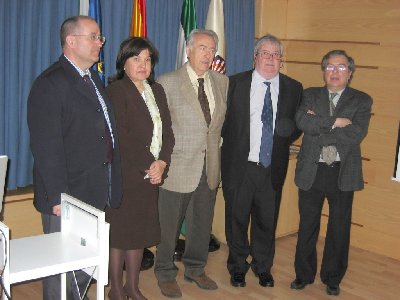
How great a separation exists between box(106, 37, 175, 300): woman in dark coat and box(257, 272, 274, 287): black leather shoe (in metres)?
0.95

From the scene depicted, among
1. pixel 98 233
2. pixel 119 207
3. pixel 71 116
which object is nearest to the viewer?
pixel 98 233

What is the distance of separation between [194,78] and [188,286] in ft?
4.68

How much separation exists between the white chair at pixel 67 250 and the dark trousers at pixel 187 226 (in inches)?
42.7

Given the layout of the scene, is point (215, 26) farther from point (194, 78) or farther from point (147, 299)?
point (147, 299)

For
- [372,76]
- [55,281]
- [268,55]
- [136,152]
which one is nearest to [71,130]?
[136,152]

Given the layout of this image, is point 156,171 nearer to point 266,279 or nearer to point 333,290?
point 266,279

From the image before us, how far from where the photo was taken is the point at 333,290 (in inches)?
145

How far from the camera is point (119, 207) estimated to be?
3033 millimetres

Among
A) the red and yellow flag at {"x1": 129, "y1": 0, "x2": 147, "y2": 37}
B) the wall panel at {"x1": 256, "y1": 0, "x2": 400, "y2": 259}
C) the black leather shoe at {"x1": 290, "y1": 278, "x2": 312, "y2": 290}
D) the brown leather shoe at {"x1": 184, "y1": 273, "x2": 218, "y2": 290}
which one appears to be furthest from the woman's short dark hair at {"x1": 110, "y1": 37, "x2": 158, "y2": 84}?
the wall panel at {"x1": 256, "y1": 0, "x2": 400, "y2": 259}

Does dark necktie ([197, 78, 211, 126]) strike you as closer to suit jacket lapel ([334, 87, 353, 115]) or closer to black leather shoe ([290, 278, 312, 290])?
suit jacket lapel ([334, 87, 353, 115])

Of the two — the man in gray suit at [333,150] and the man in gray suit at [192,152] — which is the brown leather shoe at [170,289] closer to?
the man in gray suit at [192,152]

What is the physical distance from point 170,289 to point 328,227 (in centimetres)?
114

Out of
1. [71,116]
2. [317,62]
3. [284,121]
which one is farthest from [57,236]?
[317,62]

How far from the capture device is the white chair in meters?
2.10
